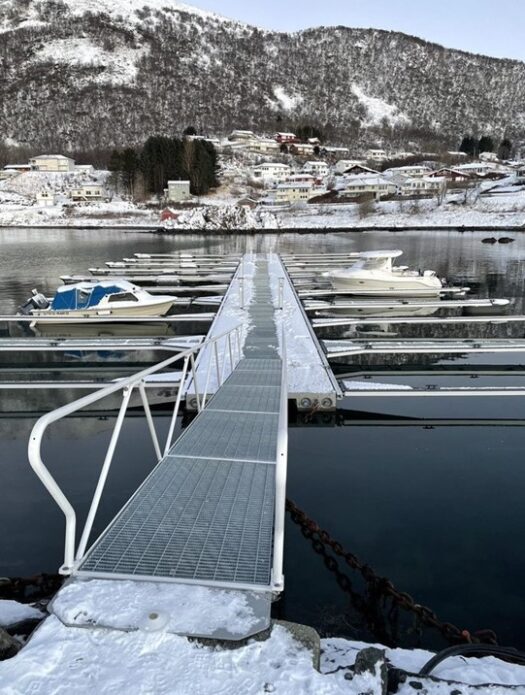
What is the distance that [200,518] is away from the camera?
454cm

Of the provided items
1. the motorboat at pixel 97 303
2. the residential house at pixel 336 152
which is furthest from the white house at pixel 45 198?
the motorboat at pixel 97 303

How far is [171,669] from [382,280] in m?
26.0

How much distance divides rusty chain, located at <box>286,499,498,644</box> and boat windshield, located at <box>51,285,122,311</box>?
16.0 meters

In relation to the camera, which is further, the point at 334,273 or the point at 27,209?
the point at 27,209

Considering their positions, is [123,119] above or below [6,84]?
below

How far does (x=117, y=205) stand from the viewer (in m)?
94.8

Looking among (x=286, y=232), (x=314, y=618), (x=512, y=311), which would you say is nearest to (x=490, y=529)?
(x=314, y=618)

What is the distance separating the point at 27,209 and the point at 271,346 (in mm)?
94669

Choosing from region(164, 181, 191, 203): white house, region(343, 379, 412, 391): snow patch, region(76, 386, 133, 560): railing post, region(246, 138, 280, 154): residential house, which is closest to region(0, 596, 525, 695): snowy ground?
region(76, 386, 133, 560): railing post

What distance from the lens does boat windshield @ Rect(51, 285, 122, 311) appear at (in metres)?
20.8

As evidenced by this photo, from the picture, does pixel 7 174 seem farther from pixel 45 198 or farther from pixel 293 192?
pixel 293 192

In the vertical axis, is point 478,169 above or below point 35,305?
above

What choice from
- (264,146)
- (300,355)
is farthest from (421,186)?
→ (300,355)

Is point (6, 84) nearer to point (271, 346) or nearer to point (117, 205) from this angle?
point (117, 205)
